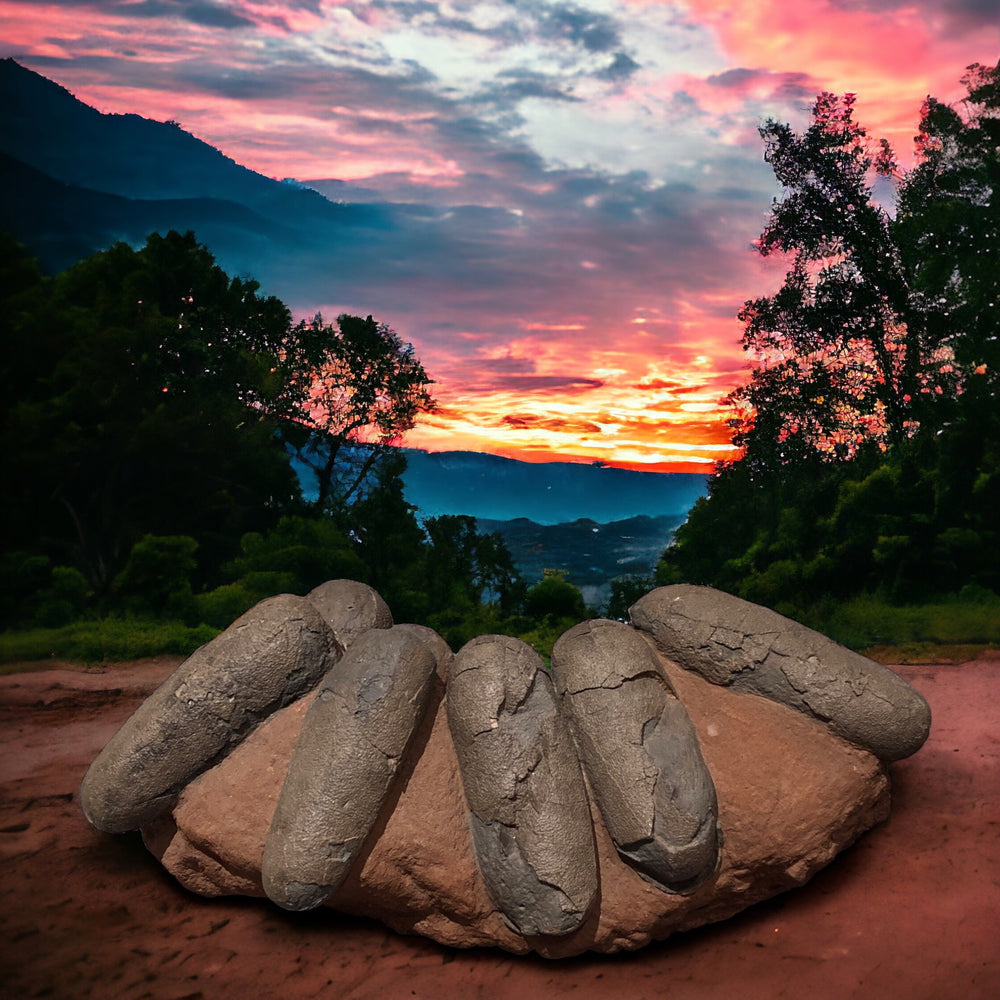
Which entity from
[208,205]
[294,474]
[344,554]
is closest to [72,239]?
[208,205]

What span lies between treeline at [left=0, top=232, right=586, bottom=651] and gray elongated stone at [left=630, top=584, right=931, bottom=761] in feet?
29.5

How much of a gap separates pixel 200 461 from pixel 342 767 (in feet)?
38.8

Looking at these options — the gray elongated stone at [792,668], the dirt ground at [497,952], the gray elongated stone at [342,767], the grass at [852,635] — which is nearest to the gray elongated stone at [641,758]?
the gray elongated stone at [792,668]

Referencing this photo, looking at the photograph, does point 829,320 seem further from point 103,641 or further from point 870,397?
point 103,641

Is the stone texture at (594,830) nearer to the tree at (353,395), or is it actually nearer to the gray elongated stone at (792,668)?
the gray elongated stone at (792,668)

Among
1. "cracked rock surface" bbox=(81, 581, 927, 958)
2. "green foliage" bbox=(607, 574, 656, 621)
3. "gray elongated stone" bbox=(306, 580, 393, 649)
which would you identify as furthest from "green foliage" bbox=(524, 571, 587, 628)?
"cracked rock surface" bbox=(81, 581, 927, 958)

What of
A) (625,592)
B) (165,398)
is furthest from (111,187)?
(625,592)

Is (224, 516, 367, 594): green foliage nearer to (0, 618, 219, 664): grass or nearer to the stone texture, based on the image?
(0, 618, 219, 664): grass

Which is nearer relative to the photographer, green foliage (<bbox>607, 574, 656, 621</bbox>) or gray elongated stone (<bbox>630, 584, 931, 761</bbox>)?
gray elongated stone (<bbox>630, 584, 931, 761</bbox>)

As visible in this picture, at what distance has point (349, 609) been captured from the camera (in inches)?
223

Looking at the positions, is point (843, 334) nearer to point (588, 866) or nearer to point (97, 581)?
point (588, 866)

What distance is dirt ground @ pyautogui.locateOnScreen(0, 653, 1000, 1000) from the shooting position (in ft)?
12.8

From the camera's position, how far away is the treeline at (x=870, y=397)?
13211 mm

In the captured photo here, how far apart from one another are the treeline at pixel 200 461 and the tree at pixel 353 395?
0.14ft
